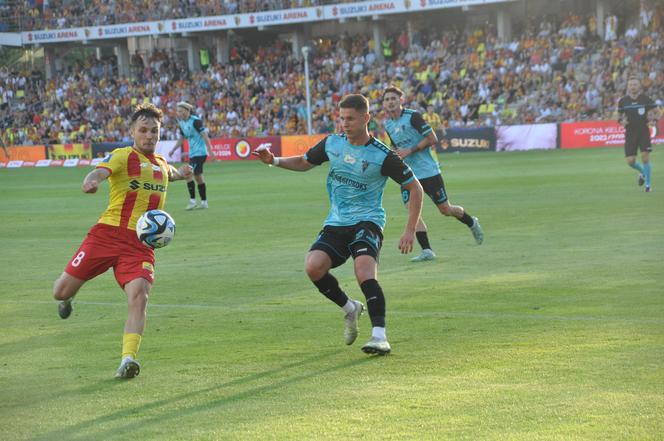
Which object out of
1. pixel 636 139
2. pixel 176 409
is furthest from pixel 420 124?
pixel 636 139

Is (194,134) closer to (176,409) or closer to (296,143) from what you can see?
(176,409)

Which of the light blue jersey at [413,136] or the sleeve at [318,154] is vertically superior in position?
the sleeve at [318,154]

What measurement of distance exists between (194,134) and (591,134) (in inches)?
912

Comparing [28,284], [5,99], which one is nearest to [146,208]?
[28,284]

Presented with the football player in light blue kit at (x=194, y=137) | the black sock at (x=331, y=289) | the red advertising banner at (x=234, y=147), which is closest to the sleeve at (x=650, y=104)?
the football player in light blue kit at (x=194, y=137)

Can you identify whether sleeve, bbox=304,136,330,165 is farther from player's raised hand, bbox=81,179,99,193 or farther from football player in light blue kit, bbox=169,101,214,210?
football player in light blue kit, bbox=169,101,214,210

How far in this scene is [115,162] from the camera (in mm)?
8164

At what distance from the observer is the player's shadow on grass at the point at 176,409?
5.90m

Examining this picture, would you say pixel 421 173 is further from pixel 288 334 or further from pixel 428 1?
pixel 428 1

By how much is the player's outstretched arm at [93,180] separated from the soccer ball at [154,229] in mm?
441

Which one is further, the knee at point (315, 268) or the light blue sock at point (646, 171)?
the light blue sock at point (646, 171)

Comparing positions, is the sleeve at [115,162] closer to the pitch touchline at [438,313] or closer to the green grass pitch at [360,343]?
the green grass pitch at [360,343]

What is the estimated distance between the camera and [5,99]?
6712cm

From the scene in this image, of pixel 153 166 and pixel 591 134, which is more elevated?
pixel 153 166
